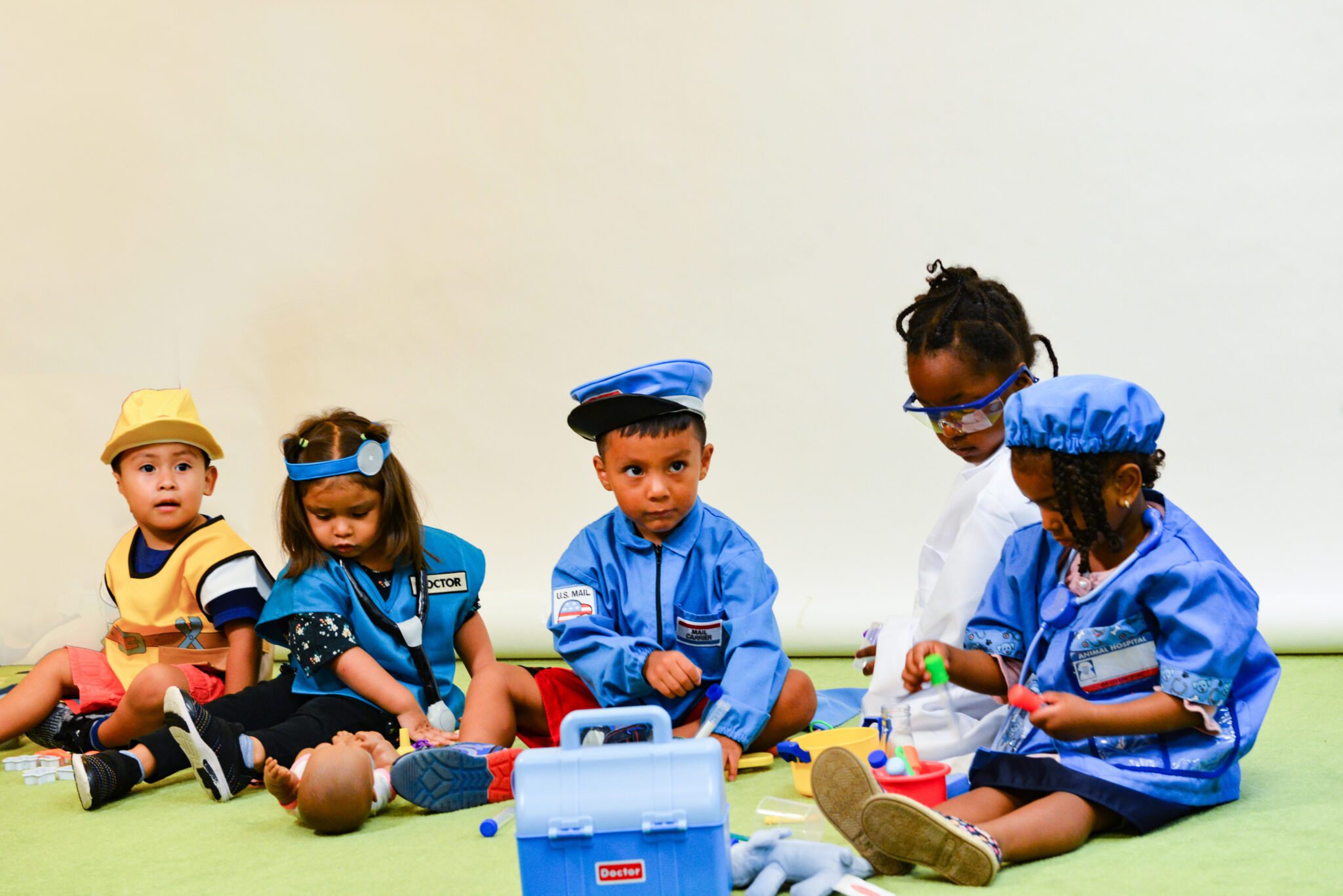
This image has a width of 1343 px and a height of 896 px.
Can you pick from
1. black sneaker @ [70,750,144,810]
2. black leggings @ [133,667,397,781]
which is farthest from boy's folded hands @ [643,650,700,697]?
black sneaker @ [70,750,144,810]

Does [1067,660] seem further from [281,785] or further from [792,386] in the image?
[792,386]

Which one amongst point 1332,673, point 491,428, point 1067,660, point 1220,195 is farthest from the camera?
point 491,428

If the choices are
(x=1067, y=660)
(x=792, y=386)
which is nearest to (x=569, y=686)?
(x=1067, y=660)

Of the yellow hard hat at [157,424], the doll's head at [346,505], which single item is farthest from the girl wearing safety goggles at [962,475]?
the yellow hard hat at [157,424]

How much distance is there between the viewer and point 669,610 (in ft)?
7.79

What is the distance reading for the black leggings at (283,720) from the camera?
2303mm

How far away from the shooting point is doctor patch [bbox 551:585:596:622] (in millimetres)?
2354

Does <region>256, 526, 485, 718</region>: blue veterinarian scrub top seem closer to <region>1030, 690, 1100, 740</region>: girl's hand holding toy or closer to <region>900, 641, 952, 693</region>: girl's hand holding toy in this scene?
<region>900, 641, 952, 693</region>: girl's hand holding toy

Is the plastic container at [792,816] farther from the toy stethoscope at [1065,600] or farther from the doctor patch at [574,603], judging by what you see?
the doctor patch at [574,603]

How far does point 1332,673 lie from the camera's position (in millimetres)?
3021

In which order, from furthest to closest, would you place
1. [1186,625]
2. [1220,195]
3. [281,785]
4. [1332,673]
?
[1220,195]
[1332,673]
[281,785]
[1186,625]

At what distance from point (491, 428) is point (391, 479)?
5.77 ft

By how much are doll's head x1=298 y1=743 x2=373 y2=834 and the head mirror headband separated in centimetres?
70

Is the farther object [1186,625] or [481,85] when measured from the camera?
[481,85]
